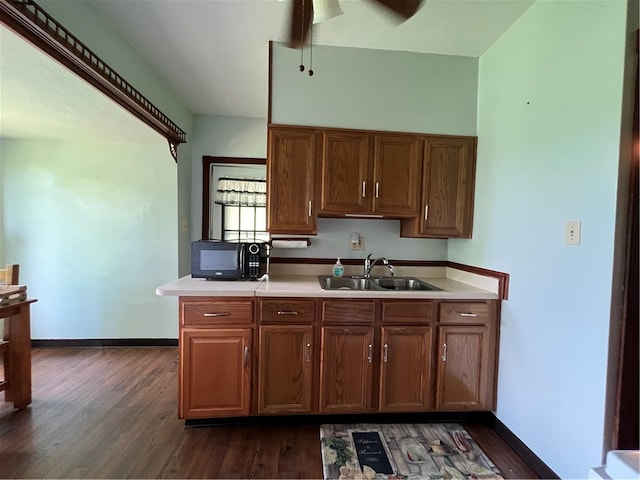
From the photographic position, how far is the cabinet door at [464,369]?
6.27 ft

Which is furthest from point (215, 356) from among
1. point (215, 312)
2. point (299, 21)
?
point (299, 21)

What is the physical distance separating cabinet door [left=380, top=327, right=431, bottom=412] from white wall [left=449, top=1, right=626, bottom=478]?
1.61 feet

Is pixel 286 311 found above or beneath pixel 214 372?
above

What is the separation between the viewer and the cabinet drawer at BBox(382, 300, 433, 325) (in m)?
1.88

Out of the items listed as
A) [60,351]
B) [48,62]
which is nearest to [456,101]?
[48,62]

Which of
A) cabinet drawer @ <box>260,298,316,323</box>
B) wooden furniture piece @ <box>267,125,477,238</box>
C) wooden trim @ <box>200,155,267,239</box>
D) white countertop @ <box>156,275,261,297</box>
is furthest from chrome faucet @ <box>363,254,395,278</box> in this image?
wooden trim @ <box>200,155,267,239</box>

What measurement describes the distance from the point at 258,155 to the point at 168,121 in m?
0.98

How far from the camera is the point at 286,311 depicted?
1832 mm

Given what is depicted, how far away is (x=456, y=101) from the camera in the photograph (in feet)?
7.22

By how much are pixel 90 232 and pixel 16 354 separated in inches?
54.7

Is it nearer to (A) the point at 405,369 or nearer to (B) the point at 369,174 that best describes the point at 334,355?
(A) the point at 405,369

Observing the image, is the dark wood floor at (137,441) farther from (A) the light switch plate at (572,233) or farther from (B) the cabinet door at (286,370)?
(A) the light switch plate at (572,233)

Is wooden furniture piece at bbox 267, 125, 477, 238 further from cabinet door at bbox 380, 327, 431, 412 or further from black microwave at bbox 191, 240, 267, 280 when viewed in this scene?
cabinet door at bbox 380, 327, 431, 412

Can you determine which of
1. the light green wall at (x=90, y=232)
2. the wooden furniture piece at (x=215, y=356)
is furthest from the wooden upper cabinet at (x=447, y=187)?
the light green wall at (x=90, y=232)
